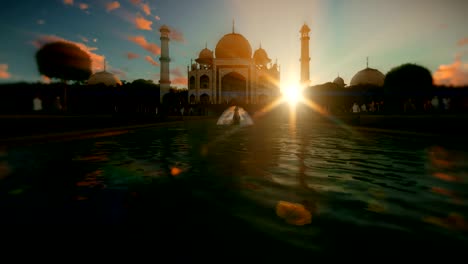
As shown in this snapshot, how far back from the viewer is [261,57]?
6131 centimetres

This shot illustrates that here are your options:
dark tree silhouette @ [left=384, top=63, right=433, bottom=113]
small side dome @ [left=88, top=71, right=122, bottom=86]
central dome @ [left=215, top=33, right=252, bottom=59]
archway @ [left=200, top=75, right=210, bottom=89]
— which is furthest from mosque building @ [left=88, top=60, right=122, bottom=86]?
dark tree silhouette @ [left=384, top=63, right=433, bottom=113]

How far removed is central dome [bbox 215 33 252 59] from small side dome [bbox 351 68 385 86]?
26.5 meters

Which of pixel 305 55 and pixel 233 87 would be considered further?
pixel 233 87

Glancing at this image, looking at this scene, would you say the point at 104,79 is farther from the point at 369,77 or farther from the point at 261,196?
the point at 261,196

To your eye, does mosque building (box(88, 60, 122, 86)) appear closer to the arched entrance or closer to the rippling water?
the arched entrance

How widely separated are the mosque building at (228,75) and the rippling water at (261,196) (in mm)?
44702

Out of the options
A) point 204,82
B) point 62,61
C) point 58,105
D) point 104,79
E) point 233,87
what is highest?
point 104,79

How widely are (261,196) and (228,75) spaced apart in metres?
52.2

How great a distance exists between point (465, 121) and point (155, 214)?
13340 mm

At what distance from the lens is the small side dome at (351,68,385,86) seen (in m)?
61.5

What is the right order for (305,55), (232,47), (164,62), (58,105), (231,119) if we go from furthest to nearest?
1. (232,47)
2. (305,55)
3. (164,62)
4. (58,105)
5. (231,119)

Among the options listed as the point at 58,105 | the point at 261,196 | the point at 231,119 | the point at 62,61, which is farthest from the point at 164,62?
the point at 261,196

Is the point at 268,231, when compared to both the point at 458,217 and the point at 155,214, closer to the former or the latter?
the point at 155,214

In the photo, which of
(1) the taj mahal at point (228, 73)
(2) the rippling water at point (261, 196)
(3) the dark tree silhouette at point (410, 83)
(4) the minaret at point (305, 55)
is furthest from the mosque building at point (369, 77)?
(2) the rippling water at point (261, 196)
